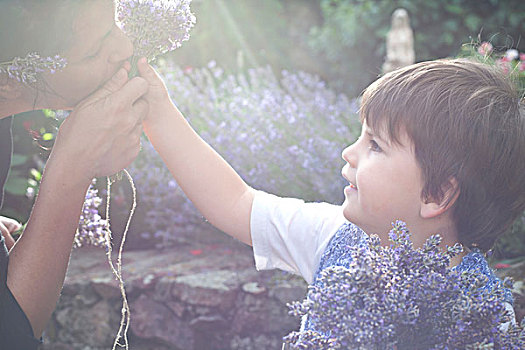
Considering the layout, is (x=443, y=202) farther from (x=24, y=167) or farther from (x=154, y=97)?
(x=24, y=167)

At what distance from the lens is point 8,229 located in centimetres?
178

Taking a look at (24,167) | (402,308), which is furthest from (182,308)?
(24,167)

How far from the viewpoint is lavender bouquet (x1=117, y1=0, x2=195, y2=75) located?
146 cm

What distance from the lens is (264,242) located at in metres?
1.72

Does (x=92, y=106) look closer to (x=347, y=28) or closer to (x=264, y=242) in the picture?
(x=264, y=242)

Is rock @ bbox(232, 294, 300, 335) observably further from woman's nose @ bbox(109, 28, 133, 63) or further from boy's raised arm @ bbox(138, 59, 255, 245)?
woman's nose @ bbox(109, 28, 133, 63)

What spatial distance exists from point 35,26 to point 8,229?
754 millimetres

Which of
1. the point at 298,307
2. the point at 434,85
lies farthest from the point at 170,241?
the point at 298,307

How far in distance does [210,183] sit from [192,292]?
0.94 metres

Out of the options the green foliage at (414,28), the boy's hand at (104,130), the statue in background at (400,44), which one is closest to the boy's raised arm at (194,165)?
the boy's hand at (104,130)

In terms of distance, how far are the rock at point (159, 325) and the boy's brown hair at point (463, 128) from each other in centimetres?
144

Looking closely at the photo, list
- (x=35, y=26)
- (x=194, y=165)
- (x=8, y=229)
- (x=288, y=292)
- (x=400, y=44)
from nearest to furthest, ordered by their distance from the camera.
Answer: (x=35, y=26) < (x=194, y=165) < (x=8, y=229) < (x=288, y=292) < (x=400, y=44)

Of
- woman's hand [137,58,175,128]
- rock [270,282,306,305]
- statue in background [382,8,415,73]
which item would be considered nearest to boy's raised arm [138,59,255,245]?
woman's hand [137,58,175,128]

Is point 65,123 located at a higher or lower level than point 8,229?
higher
